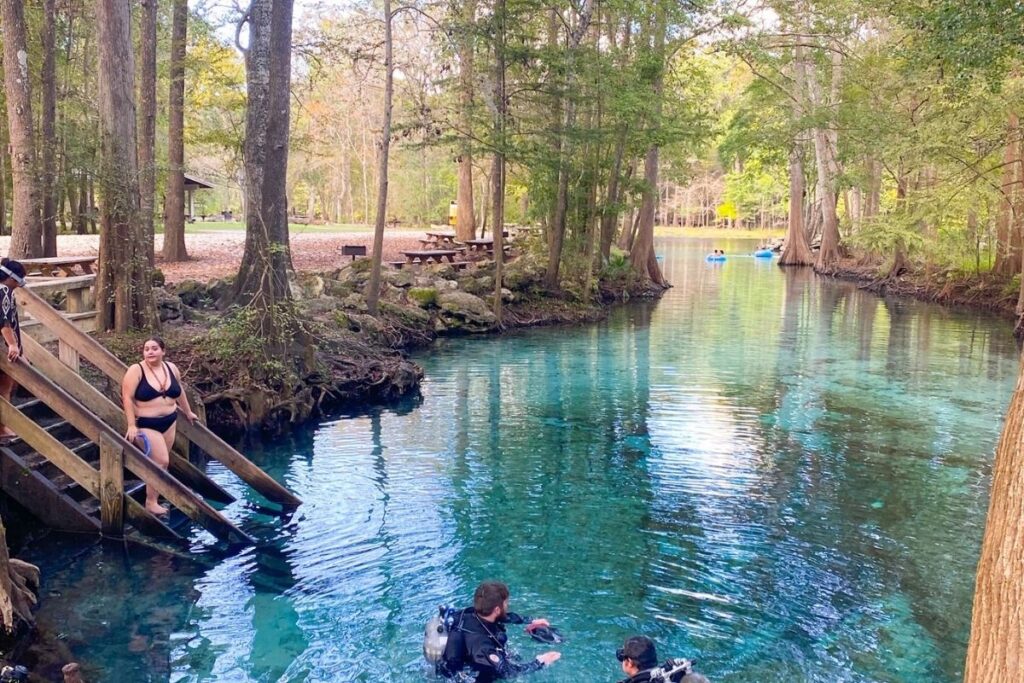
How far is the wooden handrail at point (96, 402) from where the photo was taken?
321 inches

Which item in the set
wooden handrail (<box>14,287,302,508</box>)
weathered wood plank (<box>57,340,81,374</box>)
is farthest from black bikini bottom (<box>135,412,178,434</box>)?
weathered wood plank (<box>57,340,81,374</box>)

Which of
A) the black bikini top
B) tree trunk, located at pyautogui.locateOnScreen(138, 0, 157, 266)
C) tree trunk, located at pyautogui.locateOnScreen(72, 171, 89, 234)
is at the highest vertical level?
tree trunk, located at pyautogui.locateOnScreen(138, 0, 157, 266)

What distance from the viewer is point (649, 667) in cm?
495

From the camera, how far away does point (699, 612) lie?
6.81 m

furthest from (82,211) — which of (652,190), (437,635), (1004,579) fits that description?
(1004,579)

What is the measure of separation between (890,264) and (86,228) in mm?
32412

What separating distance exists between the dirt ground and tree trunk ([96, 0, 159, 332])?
651 centimetres

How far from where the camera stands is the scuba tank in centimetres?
564

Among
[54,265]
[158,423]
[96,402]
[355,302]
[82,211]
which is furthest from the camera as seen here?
[82,211]

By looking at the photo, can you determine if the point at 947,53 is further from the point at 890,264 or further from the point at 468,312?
the point at 890,264

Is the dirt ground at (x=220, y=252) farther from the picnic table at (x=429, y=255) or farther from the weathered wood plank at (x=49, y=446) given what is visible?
the weathered wood plank at (x=49, y=446)

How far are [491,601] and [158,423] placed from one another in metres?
4.42

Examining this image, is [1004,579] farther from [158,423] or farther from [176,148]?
[176,148]

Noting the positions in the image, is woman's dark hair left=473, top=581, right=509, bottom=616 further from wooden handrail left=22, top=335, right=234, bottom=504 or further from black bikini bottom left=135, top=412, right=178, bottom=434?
wooden handrail left=22, top=335, right=234, bottom=504
